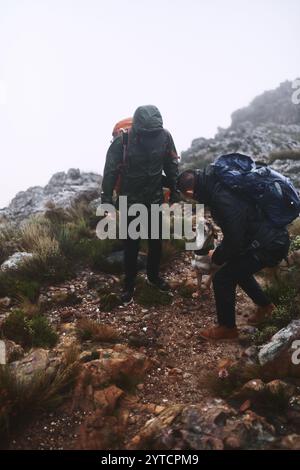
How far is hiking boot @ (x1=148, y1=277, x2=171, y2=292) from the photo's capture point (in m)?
6.12

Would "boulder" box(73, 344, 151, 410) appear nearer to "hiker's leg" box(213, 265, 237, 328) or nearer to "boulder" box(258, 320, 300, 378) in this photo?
"hiker's leg" box(213, 265, 237, 328)

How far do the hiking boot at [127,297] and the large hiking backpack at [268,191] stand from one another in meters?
2.37

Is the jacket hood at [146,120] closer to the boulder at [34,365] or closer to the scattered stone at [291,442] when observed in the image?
the boulder at [34,365]

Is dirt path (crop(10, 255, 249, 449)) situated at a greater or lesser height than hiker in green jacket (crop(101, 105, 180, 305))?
lesser

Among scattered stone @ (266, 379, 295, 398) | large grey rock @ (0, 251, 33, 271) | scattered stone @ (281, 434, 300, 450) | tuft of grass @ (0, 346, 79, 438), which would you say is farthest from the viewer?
large grey rock @ (0, 251, 33, 271)

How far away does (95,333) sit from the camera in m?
4.76

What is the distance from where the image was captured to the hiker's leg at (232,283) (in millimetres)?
4449

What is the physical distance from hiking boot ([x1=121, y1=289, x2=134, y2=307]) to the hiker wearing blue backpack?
179 centimetres

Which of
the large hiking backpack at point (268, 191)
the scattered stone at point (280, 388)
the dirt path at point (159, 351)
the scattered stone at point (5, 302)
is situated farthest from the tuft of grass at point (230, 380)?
the scattered stone at point (5, 302)

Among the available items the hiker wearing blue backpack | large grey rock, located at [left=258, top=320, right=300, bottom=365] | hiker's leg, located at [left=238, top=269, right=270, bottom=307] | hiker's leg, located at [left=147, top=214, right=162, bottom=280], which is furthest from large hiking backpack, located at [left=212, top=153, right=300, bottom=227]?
hiker's leg, located at [left=147, top=214, right=162, bottom=280]

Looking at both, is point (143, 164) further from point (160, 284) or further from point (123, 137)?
point (160, 284)
